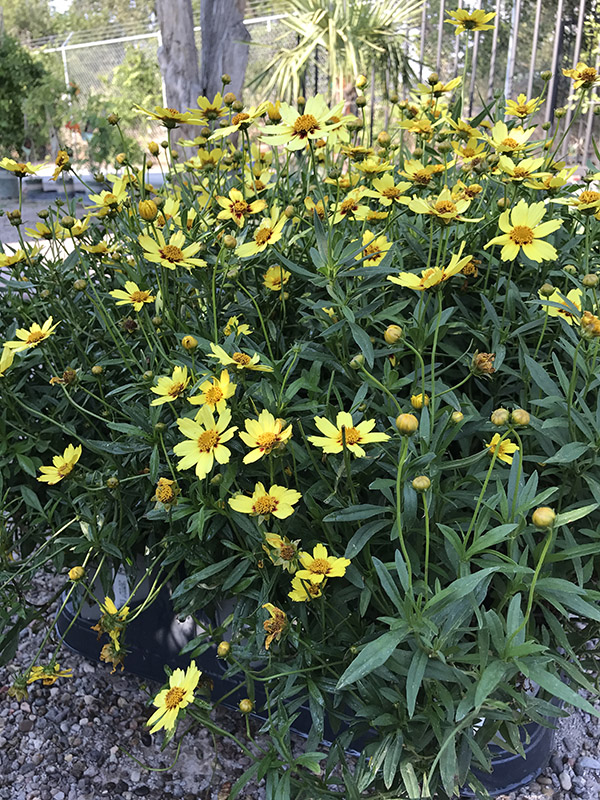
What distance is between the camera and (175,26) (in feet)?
13.6

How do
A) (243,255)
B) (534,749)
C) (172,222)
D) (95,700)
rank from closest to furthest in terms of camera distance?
(243,255) < (534,749) < (172,222) < (95,700)

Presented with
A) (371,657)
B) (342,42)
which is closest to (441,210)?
(371,657)

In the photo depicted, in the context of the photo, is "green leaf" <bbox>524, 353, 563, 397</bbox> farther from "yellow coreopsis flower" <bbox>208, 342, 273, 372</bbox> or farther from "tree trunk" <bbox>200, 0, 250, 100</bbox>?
"tree trunk" <bbox>200, 0, 250, 100</bbox>

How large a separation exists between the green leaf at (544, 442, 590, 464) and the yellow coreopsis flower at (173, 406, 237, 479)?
37cm

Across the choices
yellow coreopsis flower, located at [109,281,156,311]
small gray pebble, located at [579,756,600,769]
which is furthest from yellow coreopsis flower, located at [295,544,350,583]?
small gray pebble, located at [579,756,600,769]

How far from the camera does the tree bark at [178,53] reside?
13.6ft

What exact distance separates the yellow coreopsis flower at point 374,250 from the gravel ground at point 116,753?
2.62ft

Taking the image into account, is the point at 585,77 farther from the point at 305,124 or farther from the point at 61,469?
the point at 61,469

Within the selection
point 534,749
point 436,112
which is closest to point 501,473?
point 534,749

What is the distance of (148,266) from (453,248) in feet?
1.71

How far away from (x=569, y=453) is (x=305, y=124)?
1.85 feet

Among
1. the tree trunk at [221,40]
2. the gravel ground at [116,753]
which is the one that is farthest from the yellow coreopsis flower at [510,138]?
the tree trunk at [221,40]

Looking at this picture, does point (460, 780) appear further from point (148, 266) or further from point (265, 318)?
point (148, 266)

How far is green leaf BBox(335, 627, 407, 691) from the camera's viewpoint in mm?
669
